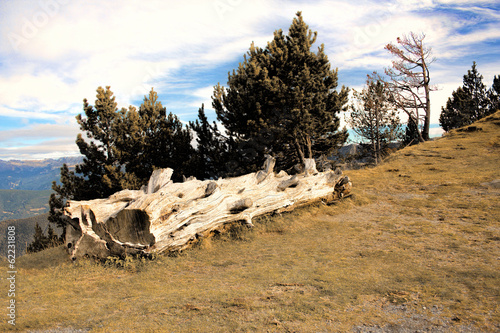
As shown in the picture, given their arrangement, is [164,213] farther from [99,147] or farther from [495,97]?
[495,97]

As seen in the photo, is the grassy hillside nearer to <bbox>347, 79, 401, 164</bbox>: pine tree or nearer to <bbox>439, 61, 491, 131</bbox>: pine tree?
<bbox>347, 79, 401, 164</bbox>: pine tree

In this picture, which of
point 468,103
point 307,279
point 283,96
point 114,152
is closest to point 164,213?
point 307,279

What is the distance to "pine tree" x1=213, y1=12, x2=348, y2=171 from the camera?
60.5 ft

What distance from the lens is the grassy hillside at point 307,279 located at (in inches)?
174

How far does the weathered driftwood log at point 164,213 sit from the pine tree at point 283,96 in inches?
346

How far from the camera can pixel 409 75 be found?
28344 mm

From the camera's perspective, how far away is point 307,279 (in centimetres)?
603

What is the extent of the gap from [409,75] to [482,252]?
25897 millimetres

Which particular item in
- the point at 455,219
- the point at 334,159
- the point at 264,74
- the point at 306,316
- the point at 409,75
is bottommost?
the point at 306,316

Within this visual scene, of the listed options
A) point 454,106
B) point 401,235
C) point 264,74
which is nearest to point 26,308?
point 401,235

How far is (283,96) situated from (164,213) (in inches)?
497

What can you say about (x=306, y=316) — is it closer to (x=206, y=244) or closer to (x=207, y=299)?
(x=207, y=299)

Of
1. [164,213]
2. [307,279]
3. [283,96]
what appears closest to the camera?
[307,279]

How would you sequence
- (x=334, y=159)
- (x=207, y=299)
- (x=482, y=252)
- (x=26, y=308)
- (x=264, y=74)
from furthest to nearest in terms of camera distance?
(x=334, y=159), (x=264, y=74), (x=482, y=252), (x=207, y=299), (x=26, y=308)
